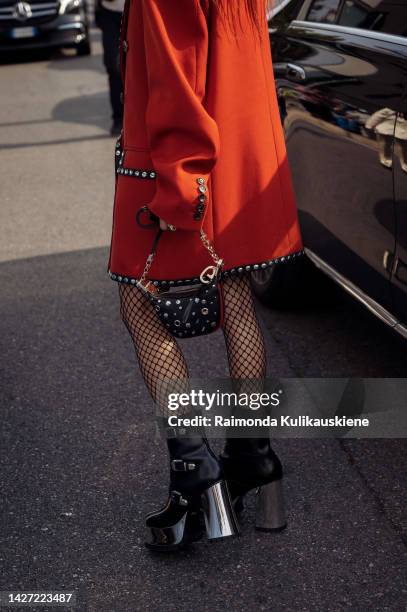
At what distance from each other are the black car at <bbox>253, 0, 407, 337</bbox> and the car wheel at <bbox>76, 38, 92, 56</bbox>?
10.3 meters

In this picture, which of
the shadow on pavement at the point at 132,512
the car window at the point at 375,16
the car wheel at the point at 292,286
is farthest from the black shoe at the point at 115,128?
the car window at the point at 375,16

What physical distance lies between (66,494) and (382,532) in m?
0.98

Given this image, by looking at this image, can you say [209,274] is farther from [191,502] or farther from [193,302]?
[191,502]

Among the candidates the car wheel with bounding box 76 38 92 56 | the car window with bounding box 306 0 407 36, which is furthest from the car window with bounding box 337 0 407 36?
the car wheel with bounding box 76 38 92 56

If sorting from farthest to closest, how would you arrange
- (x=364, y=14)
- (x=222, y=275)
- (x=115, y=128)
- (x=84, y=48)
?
(x=84, y=48) < (x=115, y=128) < (x=364, y=14) < (x=222, y=275)

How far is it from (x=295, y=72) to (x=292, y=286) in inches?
40.3

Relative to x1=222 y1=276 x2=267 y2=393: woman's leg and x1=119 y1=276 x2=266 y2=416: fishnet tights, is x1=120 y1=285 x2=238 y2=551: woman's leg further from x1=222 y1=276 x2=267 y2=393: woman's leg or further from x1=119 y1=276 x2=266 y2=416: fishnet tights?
x1=222 y1=276 x2=267 y2=393: woman's leg

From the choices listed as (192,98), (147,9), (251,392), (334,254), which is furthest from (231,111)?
(334,254)

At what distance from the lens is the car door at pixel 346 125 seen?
277 centimetres

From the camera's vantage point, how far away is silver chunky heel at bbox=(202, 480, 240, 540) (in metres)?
2.51

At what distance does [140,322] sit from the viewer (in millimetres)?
2508

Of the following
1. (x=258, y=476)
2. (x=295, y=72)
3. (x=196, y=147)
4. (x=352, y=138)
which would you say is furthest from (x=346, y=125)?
(x=258, y=476)

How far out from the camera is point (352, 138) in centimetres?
293

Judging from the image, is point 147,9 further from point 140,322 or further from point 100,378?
point 100,378
